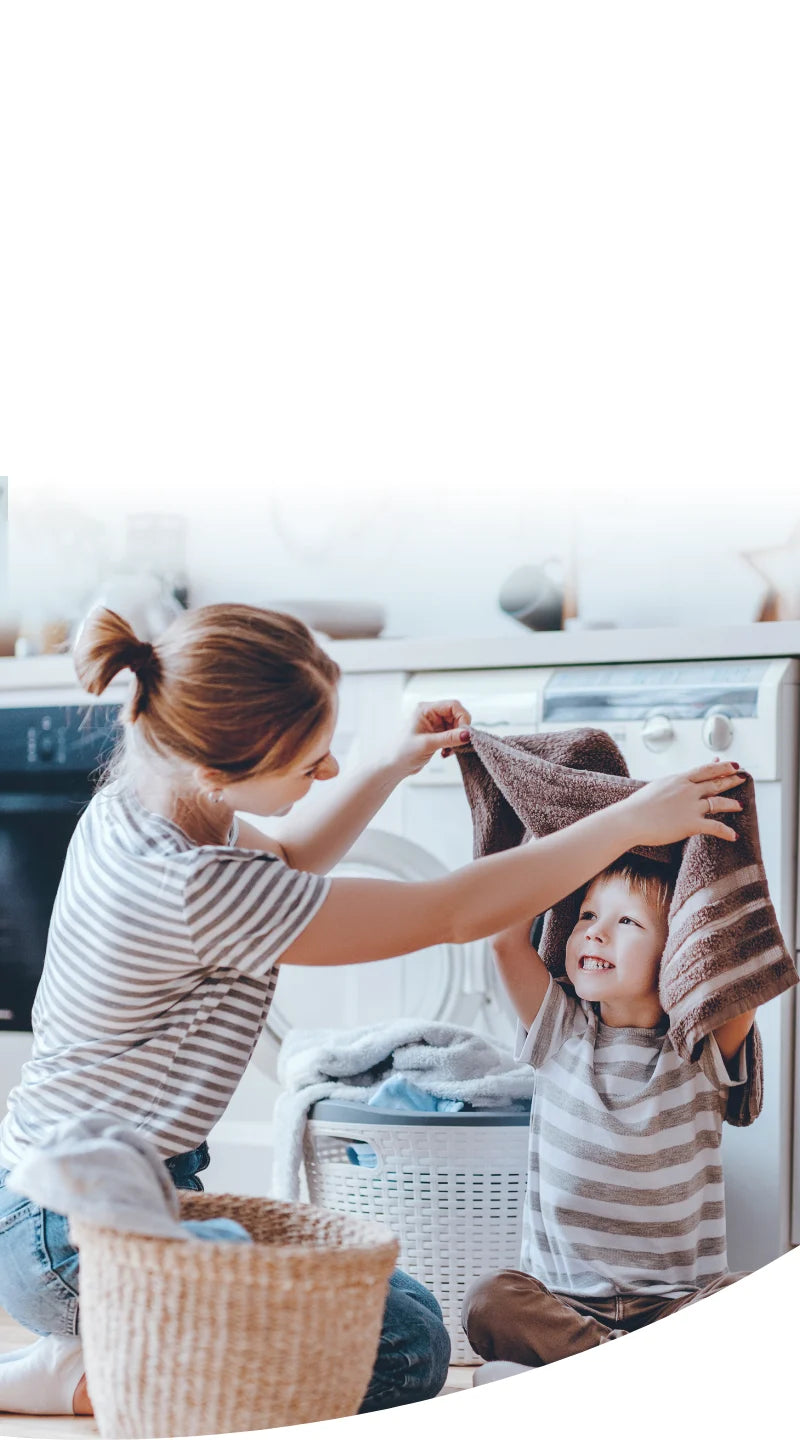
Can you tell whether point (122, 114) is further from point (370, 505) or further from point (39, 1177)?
point (39, 1177)

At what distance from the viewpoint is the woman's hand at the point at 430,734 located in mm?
1224

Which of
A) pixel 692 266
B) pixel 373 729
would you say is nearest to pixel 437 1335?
pixel 373 729

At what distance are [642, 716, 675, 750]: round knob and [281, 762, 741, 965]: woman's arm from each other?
39 cm

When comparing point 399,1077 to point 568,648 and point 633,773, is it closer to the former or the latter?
point 633,773

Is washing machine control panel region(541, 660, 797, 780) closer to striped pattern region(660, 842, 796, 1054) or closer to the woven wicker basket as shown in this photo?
striped pattern region(660, 842, 796, 1054)

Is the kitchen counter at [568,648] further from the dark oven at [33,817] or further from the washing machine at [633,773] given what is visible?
the dark oven at [33,817]

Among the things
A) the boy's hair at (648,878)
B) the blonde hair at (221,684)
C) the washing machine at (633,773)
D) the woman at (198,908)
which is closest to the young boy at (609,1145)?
the boy's hair at (648,878)

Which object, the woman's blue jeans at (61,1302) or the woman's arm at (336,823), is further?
the woman's arm at (336,823)

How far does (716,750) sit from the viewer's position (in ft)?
4.89

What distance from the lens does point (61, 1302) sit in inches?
42.7

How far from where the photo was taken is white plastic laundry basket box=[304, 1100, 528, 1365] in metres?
1.35

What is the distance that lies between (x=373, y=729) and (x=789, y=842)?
48 cm

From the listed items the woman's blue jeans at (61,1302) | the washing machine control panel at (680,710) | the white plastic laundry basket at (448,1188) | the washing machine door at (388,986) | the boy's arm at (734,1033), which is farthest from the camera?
the washing machine door at (388,986)

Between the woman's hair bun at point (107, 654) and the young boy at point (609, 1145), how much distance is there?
42 cm
